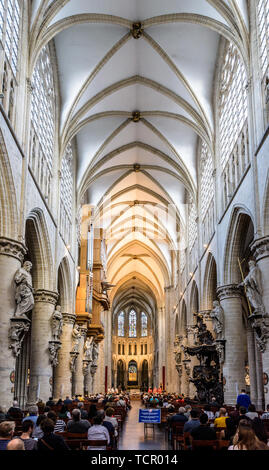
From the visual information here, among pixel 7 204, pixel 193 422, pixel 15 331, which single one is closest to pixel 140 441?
pixel 15 331

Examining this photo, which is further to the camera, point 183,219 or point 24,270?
point 183,219

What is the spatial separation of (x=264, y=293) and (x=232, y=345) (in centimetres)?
700

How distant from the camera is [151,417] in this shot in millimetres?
15758

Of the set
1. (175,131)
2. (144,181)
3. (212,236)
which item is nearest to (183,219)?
(144,181)

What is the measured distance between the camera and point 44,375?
23.0 metres

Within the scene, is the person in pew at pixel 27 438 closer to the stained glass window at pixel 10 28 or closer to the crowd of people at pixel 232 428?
the crowd of people at pixel 232 428

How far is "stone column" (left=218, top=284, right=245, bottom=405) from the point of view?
21922 millimetres

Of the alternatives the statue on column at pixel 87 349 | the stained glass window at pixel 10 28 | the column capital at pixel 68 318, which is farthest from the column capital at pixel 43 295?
the statue on column at pixel 87 349

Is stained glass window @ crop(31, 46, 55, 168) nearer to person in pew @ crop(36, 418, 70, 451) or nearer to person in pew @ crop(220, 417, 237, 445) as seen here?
person in pew @ crop(220, 417, 237, 445)

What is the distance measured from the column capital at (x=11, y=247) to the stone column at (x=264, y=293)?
24.4ft

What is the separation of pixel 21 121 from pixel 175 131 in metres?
15.1

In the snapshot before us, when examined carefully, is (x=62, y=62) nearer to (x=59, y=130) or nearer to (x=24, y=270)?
(x=59, y=130)

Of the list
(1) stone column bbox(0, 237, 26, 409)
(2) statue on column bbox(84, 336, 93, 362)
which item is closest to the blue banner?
(1) stone column bbox(0, 237, 26, 409)
